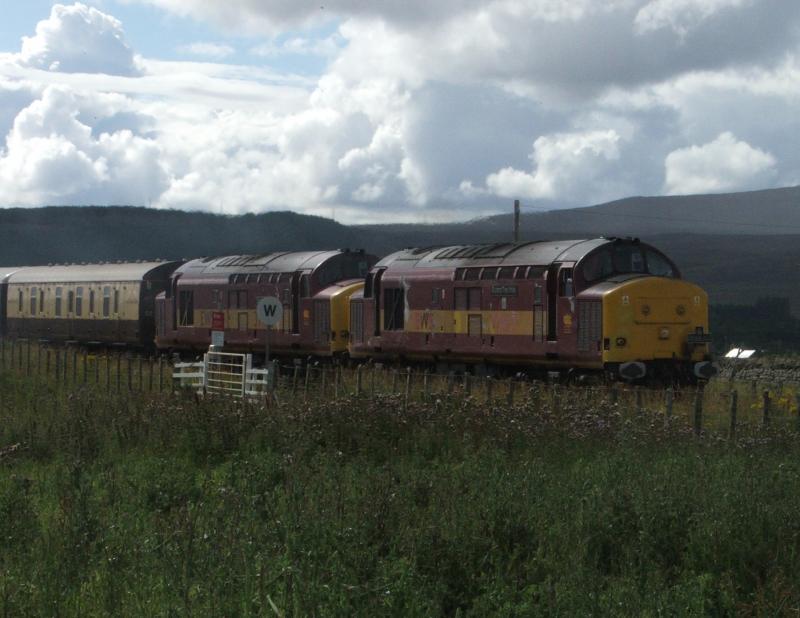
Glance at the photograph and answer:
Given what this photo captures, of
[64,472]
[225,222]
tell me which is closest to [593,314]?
[64,472]

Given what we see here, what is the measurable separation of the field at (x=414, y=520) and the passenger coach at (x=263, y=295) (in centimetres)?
1585

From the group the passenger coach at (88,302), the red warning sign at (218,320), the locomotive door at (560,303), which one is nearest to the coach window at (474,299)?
the locomotive door at (560,303)

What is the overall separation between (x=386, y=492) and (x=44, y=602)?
3219 mm

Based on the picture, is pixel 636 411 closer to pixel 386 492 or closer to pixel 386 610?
pixel 386 492

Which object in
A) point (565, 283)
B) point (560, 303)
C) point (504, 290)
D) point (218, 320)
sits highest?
point (565, 283)

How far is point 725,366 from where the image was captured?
38875mm

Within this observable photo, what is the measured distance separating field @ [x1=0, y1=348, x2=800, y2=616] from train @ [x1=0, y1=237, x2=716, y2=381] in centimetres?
785

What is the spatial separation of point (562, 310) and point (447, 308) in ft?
13.1

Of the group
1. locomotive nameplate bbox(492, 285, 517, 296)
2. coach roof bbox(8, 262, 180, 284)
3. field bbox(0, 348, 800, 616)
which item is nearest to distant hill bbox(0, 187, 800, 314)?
coach roof bbox(8, 262, 180, 284)

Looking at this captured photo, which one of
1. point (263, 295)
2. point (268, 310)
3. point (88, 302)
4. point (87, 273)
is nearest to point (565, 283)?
point (268, 310)

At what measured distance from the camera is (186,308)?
37.2m

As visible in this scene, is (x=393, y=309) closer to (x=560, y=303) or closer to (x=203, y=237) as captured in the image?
(x=560, y=303)

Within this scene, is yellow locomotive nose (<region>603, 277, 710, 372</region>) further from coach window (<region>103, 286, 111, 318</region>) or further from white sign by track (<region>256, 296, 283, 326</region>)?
coach window (<region>103, 286, 111, 318</region>)

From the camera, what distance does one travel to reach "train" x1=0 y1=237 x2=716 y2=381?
77.7ft
